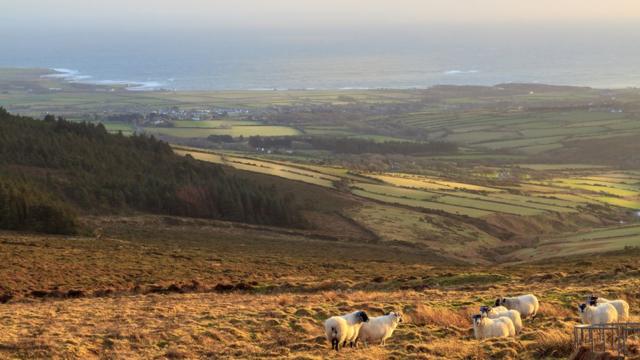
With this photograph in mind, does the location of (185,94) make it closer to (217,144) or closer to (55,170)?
(217,144)

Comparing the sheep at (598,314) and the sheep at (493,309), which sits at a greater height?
the sheep at (598,314)

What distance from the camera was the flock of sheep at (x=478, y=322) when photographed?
15984 millimetres

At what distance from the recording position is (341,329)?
626 inches

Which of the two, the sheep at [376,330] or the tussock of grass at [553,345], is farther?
the sheep at [376,330]

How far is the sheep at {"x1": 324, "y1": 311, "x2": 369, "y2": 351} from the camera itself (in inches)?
626

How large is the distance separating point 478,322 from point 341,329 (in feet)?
8.45

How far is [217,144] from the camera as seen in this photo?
10700 cm

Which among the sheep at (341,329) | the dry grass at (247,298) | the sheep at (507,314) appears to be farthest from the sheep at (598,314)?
the sheep at (341,329)

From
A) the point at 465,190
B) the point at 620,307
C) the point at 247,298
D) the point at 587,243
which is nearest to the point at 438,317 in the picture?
the point at 620,307

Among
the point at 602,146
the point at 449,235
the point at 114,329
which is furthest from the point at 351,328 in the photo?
the point at 602,146

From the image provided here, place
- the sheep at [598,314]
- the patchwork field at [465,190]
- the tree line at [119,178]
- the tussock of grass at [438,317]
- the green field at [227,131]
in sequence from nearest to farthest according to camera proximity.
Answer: the sheep at [598,314] → the tussock of grass at [438,317] → the tree line at [119,178] → the patchwork field at [465,190] → the green field at [227,131]

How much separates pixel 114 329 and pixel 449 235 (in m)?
35.6

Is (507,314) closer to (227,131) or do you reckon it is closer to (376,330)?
(376,330)

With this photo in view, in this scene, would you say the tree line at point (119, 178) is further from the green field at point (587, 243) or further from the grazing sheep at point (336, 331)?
the grazing sheep at point (336, 331)
